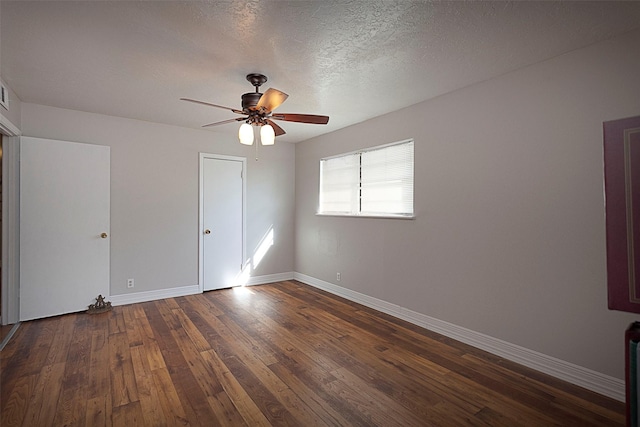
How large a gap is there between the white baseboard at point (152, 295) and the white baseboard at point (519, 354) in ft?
8.79

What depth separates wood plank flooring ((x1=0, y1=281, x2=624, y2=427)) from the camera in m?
1.95

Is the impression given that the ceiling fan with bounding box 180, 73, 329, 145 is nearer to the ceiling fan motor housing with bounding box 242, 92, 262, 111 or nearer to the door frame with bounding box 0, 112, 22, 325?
the ceiling fan motor housing with bounding box 242, 92, 262, 111

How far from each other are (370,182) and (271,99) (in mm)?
2148

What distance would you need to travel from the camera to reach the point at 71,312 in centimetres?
379

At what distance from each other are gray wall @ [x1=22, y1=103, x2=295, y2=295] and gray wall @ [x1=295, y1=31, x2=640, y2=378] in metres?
2.89

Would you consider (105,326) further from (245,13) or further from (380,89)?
(380,89)

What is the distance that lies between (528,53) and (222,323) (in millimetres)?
3881

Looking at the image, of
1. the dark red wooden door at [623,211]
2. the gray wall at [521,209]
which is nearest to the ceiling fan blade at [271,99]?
the gray wall at [521,209]

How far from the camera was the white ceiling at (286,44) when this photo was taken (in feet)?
6.22

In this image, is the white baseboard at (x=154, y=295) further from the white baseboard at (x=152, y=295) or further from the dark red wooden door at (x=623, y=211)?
the dark red wooden door at (x=623, y=211)

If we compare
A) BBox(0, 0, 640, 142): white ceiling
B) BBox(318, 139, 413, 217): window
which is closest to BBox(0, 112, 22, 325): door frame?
BBox(0, 0, 640, 142): white ceiling

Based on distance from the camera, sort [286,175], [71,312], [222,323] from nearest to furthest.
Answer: [222,323], [71,312], [286,175]

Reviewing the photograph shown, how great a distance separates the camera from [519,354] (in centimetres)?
263

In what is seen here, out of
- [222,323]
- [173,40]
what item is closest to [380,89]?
[173,40]
